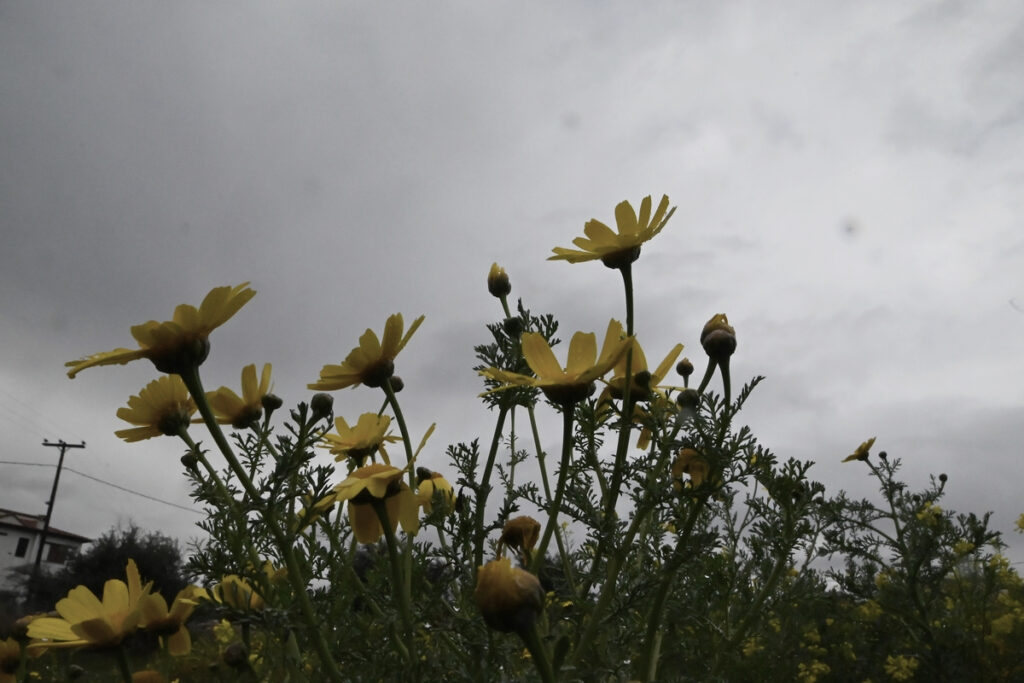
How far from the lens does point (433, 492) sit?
1.35 metres

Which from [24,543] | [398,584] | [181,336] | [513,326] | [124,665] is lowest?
[124,665]

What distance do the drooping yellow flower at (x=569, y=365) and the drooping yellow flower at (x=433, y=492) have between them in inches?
13.9

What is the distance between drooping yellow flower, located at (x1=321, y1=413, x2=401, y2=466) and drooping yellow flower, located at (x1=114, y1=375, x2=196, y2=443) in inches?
10.8

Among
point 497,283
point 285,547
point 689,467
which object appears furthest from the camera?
point 497,283

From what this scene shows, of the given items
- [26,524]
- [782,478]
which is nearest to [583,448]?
[782,478]

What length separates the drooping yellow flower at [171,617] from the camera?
1.25 metres

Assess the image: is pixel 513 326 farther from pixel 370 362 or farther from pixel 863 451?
pixel 863 451

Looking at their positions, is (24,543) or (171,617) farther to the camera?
(24,543)

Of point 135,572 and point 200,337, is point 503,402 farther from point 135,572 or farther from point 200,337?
point 135,572

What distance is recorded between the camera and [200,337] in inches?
40.3

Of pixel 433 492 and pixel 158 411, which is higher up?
pixel 158 411

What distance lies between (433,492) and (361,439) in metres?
0.20

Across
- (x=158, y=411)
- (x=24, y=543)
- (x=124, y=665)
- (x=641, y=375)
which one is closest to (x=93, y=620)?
(x=124, y=665)

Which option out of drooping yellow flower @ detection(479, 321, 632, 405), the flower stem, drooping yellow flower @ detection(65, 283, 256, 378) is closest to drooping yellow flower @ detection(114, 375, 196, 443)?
drooping yellow flower @ detection(65, 283, 256, 378)
